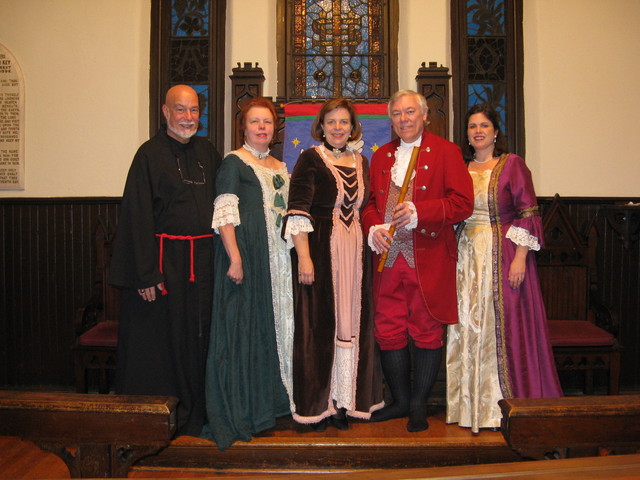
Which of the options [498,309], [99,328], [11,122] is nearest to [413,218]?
[498,309]

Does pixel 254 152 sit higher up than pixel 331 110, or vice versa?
pixel 331 110

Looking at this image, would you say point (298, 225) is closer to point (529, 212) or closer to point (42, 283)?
point (529, 212)

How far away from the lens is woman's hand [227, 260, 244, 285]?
2363mm

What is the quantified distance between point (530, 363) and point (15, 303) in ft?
11.4

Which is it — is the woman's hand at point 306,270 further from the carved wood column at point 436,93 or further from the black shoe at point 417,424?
the carved wood column at point 436,93

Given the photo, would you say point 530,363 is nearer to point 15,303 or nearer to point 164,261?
point 164,261

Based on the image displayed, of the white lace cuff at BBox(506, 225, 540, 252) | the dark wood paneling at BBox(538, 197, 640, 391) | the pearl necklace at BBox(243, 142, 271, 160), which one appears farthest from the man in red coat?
the dark wood paneling at BBox(538, 197, 640, 391)

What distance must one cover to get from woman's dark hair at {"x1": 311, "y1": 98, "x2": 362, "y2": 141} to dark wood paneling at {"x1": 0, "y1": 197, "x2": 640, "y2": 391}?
6.10 ft

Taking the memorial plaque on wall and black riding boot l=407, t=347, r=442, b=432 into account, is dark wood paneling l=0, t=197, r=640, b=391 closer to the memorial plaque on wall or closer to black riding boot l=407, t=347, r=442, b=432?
the memorial plaque on wall

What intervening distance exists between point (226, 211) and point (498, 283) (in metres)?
1.38

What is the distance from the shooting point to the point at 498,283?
2498 millimetres

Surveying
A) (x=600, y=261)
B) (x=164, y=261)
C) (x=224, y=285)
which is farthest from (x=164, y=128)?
(x=600, y=261)

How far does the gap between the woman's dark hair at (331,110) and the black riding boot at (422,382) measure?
3.71 feet

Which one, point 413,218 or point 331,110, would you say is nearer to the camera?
point 413,218
